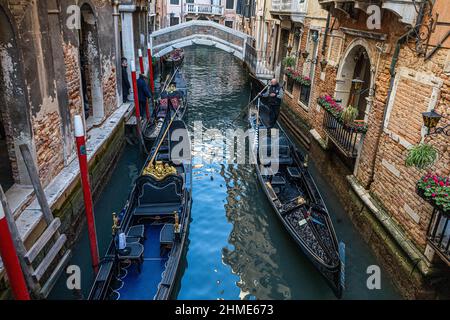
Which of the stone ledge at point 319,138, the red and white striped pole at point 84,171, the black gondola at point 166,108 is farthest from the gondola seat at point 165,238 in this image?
the stone ledge at point 319,138

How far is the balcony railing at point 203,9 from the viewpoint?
29000mm

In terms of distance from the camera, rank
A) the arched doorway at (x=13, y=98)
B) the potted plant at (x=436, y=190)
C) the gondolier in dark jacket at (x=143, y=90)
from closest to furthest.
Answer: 1. the potted plant at (x=436, y=190)
2. the arched doorway at (x=13, y=98)
3. the gondolier in dark jacket at (x=143, y=90)

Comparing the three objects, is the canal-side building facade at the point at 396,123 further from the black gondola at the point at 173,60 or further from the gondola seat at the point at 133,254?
the black gondola at the point at 173,60

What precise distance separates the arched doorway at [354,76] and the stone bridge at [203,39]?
302 inches

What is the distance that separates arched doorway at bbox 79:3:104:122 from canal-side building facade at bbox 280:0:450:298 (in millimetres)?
4271

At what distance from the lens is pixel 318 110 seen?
307 inches

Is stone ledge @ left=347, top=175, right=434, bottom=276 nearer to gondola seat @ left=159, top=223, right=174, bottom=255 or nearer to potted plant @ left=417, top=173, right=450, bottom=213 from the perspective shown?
potted plant @ left=417, top=173, right=450, bottom=213

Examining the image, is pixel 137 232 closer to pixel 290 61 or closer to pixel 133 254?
pixel 133 254

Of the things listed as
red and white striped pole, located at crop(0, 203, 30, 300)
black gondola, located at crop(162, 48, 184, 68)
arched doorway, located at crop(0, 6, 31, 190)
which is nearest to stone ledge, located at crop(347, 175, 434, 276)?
red and white striped pole, located at crop(0, 203, 30, 300)

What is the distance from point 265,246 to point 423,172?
229cm

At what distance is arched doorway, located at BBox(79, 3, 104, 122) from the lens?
277 inches

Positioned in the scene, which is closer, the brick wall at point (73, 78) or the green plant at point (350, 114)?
the brick wall at point (73, 78)

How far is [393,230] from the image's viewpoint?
4.47 meters

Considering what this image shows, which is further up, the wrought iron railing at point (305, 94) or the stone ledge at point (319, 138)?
the wrought iron railing at point (305, 94)
